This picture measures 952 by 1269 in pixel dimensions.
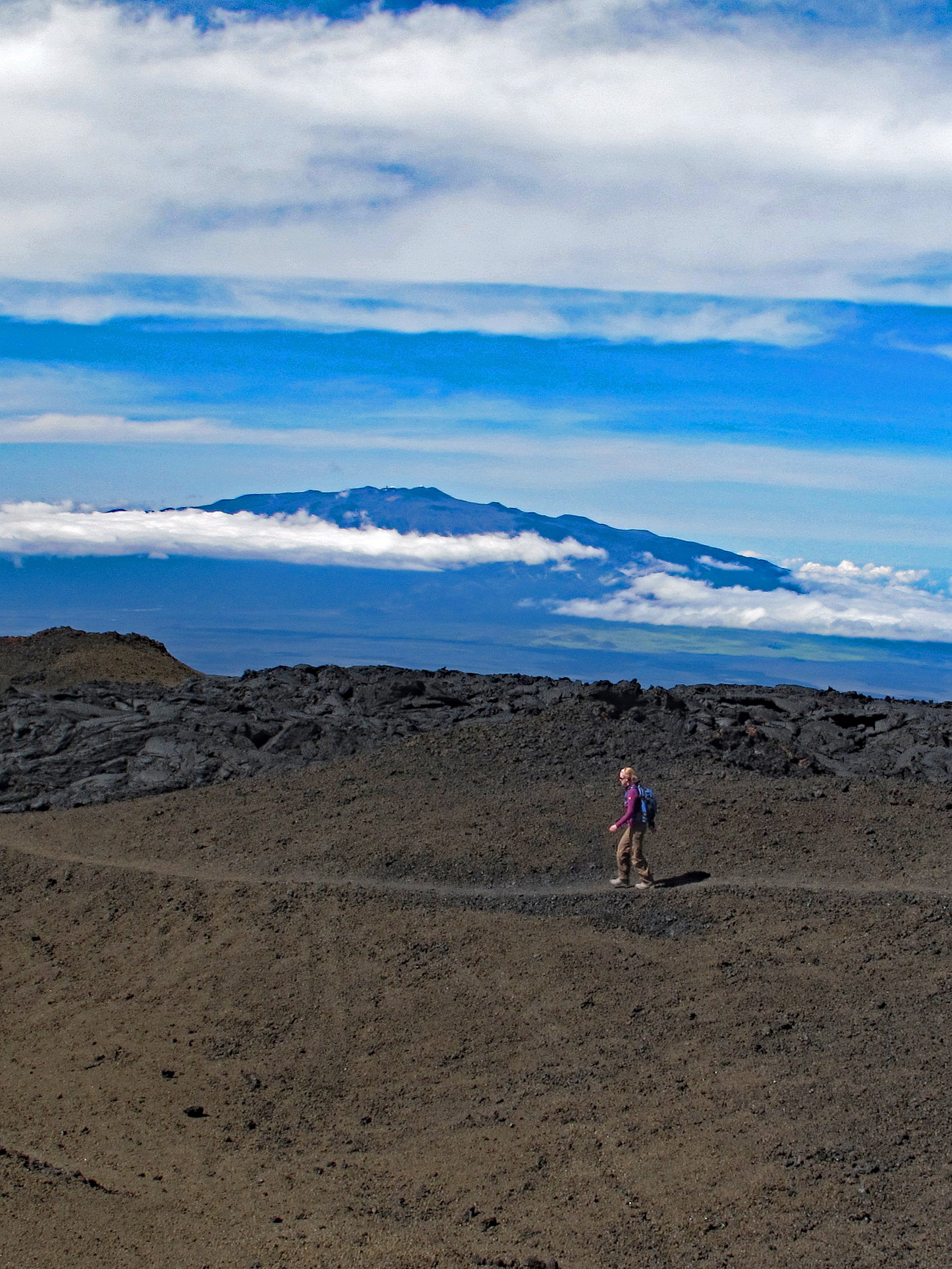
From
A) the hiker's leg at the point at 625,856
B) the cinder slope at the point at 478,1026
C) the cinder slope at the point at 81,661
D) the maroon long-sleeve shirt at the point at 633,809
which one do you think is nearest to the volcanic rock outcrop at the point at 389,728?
the cinder slope at the point at 478,1026

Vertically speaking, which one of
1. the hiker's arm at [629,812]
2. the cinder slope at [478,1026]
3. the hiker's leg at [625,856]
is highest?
the hiker's arm at [629,812]

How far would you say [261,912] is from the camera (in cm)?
1316

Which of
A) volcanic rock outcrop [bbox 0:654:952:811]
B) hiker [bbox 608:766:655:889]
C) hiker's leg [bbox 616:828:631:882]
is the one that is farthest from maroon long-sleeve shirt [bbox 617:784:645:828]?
volcanic rock outcrop [bbox 0:654:952:811]

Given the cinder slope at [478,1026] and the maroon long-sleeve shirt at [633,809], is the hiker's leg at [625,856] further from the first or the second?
the cinder slope at [478,1026]

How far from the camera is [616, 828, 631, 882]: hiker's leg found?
44.5 ft

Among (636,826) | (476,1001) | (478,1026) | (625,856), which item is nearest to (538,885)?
(625,856)

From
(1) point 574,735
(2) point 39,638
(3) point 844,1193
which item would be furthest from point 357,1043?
(2) point 39,638

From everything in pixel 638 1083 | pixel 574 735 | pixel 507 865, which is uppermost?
pixel 574 735

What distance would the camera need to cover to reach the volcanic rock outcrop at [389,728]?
18.5 m

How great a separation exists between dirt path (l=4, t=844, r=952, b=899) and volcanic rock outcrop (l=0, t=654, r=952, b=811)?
12.1 feet

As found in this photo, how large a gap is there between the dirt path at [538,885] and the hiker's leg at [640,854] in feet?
0.72

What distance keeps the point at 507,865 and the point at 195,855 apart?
4884mm

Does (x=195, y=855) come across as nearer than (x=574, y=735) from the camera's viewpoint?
Yes

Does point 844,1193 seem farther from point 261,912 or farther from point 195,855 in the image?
point 195,855
